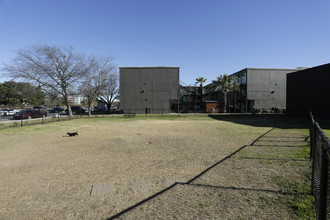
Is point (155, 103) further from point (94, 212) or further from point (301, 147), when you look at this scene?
point (94, 212)

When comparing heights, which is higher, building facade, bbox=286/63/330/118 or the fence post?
building facade, bbox=286/63/330/118

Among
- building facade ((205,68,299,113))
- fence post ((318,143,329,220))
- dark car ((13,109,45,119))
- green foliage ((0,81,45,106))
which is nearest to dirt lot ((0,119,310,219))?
fence post ((318,143,329,220))

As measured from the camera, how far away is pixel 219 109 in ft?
125

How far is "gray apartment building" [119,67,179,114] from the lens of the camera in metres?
35.8

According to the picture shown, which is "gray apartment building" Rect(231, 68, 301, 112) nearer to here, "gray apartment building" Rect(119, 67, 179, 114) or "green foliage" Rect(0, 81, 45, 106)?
"gray apartment building" Rect(119, 67, 179, 114)

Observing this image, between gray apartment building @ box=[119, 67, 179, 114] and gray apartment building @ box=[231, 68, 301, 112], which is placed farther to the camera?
gray apartment building @ box=[231, 68, 301, 112]

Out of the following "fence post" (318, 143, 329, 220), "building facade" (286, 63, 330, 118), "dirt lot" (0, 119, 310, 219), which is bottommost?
"dirt lot" (0, 119, 310, 219)

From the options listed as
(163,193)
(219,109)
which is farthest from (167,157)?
(219,109)

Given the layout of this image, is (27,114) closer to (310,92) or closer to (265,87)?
(310,92)

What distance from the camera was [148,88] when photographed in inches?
1414

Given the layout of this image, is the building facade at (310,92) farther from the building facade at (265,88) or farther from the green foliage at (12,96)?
the green foliage at (12,96)

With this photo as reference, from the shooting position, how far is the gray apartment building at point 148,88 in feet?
117

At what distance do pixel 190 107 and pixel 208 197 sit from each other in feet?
110

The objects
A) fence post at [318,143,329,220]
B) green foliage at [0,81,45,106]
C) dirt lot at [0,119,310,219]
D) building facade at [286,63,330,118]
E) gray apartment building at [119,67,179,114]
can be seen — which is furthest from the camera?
green foliage at [0,81,45,106]
